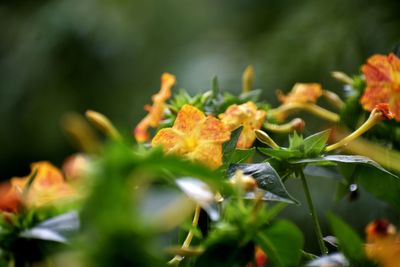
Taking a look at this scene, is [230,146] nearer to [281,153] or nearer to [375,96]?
[281,153]

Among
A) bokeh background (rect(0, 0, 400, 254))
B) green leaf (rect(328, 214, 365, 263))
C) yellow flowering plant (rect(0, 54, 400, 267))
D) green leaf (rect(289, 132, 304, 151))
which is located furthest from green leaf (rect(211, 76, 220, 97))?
bokeh background (rect(0, 0, 400, 254))

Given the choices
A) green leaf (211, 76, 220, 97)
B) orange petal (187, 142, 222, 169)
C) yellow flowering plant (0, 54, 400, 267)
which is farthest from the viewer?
green leaf (211, 76, 220, 97)

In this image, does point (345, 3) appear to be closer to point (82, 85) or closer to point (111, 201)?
point (82, 85)

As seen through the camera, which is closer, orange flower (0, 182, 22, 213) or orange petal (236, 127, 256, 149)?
orange flower (0, 182, 22, 213)

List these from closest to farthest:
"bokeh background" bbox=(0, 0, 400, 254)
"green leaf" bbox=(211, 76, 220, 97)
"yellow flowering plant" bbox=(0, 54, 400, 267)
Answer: "yellow flowering plant" bbox=(0, 54, 400, 267) → "green leaf" bbox=(211, 76, 220, 97) → "bokeh background" bbox=(0, 0, 400, 254)

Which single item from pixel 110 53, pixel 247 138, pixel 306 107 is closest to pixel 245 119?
pixel 247 138

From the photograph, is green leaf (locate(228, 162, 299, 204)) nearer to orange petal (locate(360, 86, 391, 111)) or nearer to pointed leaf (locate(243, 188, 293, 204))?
pointed leaf (locate(243, 188, 293, 204))
